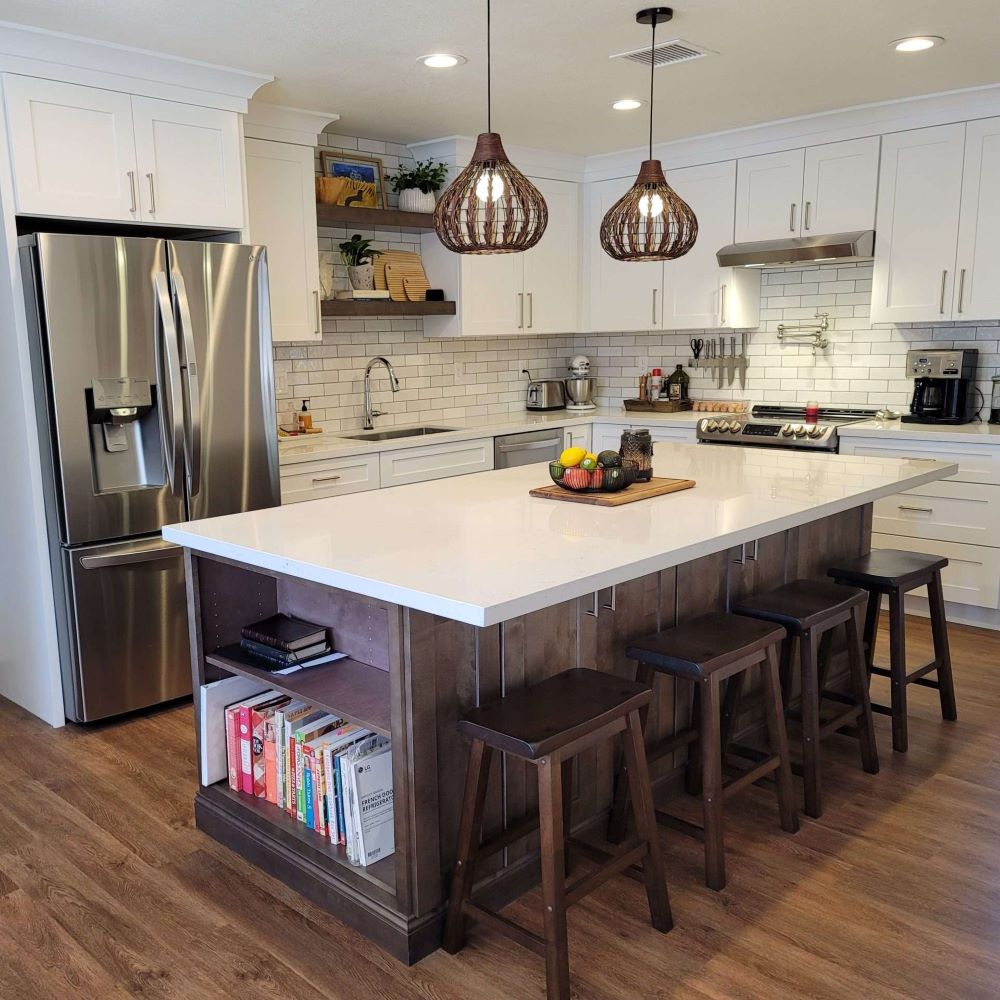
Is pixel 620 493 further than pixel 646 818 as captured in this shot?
Yes

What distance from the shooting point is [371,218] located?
15.6 feet

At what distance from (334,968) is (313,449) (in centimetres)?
264

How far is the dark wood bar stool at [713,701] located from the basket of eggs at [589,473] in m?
0.53

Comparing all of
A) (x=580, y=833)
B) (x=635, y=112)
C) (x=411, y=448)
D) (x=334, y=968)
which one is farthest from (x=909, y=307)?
(x=334, y=968)

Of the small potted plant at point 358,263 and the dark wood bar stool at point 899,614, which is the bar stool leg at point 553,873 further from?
the small potted plant at point 358,263

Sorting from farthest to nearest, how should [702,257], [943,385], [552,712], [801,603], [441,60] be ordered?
[702,257] < [943,385] < [441,60] < [801,603] < [552,712]

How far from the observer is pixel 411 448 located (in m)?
4.66

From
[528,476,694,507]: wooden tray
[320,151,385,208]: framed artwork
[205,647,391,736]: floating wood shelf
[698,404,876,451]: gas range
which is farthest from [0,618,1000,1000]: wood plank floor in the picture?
[320,151,385,208]: framed artwork

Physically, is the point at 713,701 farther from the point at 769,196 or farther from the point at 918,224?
the point at 769,196

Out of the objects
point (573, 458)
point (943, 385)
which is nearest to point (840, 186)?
point (943, 385)

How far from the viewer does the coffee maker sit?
15.3 feet

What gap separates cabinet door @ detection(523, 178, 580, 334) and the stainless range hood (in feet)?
3.21

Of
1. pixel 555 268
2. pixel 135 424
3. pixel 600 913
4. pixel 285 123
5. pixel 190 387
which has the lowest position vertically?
pixel 600 913

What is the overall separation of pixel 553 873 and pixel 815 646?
122 centimetres
